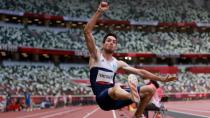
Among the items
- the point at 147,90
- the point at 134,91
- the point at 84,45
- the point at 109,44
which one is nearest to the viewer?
the point at 134,91

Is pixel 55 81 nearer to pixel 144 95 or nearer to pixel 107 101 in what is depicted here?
pixel 107 101

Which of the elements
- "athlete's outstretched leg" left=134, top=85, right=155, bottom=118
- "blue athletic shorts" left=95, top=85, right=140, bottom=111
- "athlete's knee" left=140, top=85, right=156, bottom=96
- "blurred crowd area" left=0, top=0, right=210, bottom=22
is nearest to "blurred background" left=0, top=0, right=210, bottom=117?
"blurred crowd area" left=0, top=0, right=210, bottom=22

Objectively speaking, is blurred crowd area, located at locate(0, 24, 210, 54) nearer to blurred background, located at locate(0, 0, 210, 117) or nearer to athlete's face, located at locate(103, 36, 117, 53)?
blurred background, located at locate(0, 0, 210, 117)

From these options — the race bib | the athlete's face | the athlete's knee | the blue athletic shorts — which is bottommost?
the blue athletic shorts

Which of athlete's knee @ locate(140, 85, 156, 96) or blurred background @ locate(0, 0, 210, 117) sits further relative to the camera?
blurred background @ locate(0, 0, 210, 117)

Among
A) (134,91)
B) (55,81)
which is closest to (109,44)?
(134,91)

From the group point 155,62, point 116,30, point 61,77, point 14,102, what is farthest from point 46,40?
point 14,102


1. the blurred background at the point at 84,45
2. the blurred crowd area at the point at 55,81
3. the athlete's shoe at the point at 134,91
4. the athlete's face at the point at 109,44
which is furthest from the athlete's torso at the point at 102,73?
the blurred background at the point at 84,45

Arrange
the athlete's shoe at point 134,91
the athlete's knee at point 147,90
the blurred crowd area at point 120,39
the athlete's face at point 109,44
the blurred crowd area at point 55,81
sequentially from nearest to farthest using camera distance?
the athlete's shoe at point 134,91 → the athlete's knee at point 147,90 → the athlete's face at point 109,44 → the blurred crowd area at point 55,81 → the blurred crowd area at point 120,39

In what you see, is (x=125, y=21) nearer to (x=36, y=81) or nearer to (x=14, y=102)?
(x=36, y=81)

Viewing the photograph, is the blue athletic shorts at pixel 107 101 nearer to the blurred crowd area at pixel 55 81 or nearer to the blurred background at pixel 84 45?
the blurred crowd area at pixel 55 81

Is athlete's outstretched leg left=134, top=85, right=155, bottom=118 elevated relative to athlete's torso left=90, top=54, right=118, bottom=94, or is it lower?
lower

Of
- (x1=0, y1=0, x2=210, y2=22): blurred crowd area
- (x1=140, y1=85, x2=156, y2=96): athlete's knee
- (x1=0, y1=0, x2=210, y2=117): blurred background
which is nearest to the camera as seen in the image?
(x1=140, y1=85, x2=156, y2=96): athlete's knee

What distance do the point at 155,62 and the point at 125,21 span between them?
7213 mm
